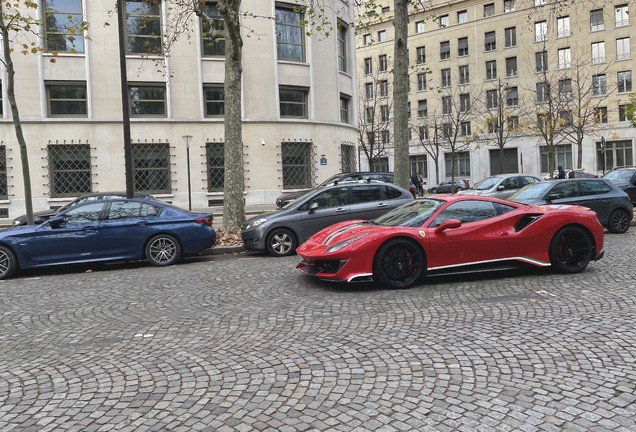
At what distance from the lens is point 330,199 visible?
467 inches

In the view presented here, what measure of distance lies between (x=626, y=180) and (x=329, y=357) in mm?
18425

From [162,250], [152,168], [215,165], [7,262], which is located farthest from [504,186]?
[152,168]

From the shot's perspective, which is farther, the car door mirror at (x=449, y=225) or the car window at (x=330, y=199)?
the car window at (x=330, y=199)

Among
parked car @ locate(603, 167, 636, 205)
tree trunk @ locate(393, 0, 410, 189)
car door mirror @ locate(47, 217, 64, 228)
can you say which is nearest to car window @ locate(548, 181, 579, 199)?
tree trunk @ locate(393, 0, 410, 189)

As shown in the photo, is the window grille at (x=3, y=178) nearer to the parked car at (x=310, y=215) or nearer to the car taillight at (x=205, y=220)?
the car taillight at (x=205, y=220)

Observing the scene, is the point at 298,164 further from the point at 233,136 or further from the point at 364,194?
the point at 364,194

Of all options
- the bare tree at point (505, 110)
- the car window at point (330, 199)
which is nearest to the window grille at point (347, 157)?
the car window at point (330, 199)

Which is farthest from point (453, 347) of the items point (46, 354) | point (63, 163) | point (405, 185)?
point (63, 163)

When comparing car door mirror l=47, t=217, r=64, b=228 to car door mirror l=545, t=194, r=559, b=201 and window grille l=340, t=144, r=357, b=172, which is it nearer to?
car door mirror l=545, t=194, r=559, b=201

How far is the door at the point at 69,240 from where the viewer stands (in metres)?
9.88

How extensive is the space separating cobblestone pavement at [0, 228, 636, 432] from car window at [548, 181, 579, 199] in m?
5.34

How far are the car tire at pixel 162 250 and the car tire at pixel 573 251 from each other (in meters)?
7.15

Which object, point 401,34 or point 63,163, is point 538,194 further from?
point 63,163

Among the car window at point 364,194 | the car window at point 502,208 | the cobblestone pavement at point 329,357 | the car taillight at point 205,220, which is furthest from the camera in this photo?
the car window at point 364,194
